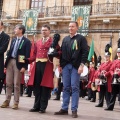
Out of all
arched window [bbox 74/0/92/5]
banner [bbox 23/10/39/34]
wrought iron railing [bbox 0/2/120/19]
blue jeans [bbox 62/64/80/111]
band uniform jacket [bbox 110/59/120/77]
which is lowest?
blue jeans [bbox 62/64/80/111]

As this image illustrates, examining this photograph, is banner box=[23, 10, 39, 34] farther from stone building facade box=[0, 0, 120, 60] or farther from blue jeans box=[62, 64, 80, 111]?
blue jeans box=[62, 64, 80, 111]

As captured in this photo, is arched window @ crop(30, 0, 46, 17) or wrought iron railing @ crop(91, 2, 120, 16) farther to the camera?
arched window @ crop(30, 0, 46, 17)

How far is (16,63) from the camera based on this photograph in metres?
6.28

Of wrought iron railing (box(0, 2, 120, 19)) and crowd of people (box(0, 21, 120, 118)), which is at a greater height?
wrought iron railing (box(0, 2, 120, 19))

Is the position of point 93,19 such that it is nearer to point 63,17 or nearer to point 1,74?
point 63,17

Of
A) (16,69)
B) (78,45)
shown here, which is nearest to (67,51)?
(78,45)

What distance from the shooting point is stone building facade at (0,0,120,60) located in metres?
18.2

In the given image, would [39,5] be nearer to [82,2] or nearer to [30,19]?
[30,19]

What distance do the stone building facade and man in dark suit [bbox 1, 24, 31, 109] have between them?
9637mm

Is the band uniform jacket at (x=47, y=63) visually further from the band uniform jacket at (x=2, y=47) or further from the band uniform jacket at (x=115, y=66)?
the band uniform jacket at (x=115, y=66)

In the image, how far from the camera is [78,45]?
230 inches

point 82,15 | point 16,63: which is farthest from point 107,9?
point 16,63

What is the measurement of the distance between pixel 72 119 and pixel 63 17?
14818 millimetres

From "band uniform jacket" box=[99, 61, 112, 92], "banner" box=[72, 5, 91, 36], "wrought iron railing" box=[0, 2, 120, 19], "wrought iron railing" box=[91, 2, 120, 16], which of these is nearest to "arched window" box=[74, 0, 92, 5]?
"wrought iron railing" box=[0, 2, 120, 19]
